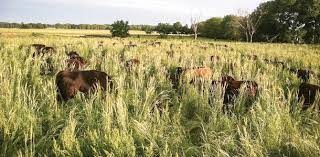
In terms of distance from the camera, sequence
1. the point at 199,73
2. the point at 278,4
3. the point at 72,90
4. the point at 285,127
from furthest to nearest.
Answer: the point at 278,4 < the point at 199,73 < the point at 72,90 < the point at 285,127

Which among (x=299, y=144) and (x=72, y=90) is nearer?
(x=299, y=144)

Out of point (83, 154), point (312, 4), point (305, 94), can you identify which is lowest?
Result: point (83, 154)

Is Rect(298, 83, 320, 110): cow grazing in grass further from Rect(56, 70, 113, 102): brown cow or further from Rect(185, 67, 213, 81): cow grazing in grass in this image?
Rect(56, 70, 113, 102): brown cow

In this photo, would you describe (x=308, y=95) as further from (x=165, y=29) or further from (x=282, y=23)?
(x=165, y=29)

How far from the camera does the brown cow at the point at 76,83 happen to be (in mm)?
4938

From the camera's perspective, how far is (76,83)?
4.94 meters

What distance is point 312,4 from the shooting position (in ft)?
175

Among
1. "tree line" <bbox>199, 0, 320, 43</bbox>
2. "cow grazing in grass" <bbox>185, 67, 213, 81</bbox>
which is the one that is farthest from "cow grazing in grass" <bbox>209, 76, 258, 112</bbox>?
"tree line" <bbox>199, 0, 320, 43</bbox>

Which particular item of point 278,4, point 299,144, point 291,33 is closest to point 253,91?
point 299,144

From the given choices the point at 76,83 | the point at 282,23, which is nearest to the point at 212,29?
the point at 282,23

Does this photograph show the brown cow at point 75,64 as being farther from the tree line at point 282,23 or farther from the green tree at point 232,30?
the green tree at point 232,30

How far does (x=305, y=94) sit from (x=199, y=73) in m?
1.89

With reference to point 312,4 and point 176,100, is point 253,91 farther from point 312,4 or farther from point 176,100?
point 312,4

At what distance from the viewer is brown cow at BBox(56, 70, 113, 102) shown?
494 centimetres
